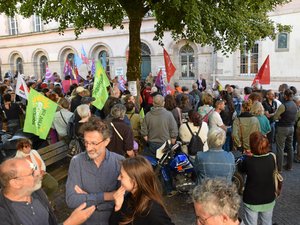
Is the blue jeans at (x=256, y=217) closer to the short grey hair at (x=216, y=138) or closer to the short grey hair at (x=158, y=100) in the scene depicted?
the short grey hair at (x=216, y=138)

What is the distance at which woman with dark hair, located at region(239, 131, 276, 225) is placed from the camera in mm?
3607

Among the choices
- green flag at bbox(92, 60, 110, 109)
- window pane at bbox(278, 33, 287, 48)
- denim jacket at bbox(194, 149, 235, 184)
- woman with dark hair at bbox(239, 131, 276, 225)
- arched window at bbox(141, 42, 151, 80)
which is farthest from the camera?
arched window at bbox(141, 42, 151, 80)

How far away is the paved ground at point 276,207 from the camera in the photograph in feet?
15.4

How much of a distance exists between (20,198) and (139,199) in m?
0.87

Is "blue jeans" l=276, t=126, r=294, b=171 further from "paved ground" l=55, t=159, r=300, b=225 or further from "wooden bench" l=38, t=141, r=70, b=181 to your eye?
"wooden bench" l=38, t=141, r=70, b=181

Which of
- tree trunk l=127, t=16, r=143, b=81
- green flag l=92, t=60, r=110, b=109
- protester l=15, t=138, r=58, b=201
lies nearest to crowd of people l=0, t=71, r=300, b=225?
protester l=15, t=138, r=58, b=201

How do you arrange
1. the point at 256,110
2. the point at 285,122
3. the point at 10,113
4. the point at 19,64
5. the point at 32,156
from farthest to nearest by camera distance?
1. the point at 19,64
2. the point at 10,113
3. the point at 285,122
4. the point at 256,110
5. the point at 32,156

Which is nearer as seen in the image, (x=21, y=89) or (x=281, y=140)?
(x=281, y=140)

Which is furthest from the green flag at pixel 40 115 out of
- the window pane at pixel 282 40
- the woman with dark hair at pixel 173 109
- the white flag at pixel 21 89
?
the window pane at pixel 282 40

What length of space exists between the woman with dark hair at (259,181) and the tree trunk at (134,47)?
4.68 m

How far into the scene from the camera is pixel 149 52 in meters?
22.3

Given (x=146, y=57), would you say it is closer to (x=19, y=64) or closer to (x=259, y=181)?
(x=19, y=64)

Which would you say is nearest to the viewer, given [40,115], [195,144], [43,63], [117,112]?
[40,115]

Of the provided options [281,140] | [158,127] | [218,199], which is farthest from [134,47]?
[218,199]
